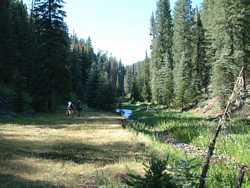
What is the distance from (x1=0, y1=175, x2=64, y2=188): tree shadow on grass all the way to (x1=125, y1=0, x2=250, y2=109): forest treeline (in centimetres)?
1486

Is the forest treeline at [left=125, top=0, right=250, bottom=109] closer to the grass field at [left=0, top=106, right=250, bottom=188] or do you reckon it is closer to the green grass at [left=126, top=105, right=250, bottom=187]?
the green grass at [left=126, top=105, right=250, bottom=187]

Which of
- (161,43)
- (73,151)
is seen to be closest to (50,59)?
(73,151)

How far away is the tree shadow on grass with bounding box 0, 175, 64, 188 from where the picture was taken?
43.3ft

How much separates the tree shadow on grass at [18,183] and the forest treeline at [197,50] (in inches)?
585

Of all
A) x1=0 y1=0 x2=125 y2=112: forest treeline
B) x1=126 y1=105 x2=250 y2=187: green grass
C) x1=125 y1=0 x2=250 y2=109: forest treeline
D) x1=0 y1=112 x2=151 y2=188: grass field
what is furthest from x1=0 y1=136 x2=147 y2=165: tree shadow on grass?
x1=0 y1=0 x2=125 y2=112: forest treeline

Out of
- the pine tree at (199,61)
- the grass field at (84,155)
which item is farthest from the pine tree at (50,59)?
the pine tree at (199,61)

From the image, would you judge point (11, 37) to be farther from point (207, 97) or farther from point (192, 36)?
point (192, 36)

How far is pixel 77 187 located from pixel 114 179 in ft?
5.00

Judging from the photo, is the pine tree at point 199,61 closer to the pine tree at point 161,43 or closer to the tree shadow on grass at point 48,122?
the pine tree at point 161,43

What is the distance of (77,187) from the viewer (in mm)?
13570

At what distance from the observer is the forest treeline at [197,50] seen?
50656 mm

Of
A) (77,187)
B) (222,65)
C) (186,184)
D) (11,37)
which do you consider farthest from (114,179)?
(11,37)

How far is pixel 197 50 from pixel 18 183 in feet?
225

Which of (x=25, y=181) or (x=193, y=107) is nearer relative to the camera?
(x=25, y=181)
